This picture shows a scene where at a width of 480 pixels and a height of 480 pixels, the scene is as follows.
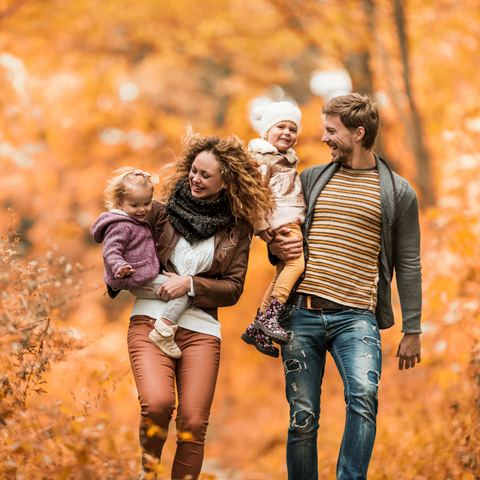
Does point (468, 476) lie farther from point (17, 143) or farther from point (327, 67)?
point (17, 143)

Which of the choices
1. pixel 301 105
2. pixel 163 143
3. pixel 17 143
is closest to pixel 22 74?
pixel 17 143

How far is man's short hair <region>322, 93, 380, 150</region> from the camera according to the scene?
346 centimetres

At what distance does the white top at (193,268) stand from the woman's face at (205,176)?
275mm

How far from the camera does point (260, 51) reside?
10.1 m

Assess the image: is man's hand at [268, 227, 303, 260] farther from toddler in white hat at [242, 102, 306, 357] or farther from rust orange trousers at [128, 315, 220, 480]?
rust orange trousers at [128, 315, 220, 480]

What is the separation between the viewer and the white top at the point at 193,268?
10.6 feet

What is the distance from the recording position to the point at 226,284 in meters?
3.29

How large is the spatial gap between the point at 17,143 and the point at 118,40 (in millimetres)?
2632

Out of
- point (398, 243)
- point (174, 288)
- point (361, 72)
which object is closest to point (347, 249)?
point (398, 243)

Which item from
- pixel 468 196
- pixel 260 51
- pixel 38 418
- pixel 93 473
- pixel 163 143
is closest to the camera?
pixel 93 473

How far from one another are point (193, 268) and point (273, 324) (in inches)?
22.8

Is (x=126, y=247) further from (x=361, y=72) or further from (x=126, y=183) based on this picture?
(x=361, y=72)

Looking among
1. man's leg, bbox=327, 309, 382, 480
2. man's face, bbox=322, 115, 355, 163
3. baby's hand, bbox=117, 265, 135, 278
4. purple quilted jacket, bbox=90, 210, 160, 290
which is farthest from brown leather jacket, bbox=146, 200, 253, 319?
man's face, bbox=322, 115, 355, 163

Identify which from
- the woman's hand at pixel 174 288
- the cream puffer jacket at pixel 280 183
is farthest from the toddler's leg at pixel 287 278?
the woman's hand at pixel 174 288
